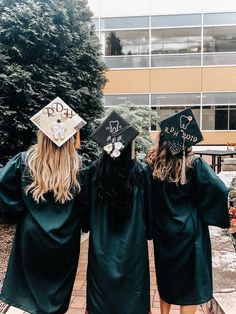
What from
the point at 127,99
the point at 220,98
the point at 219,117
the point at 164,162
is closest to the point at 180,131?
the point at 164,162

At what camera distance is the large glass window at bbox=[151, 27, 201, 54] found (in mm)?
20906

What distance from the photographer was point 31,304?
2861 mm

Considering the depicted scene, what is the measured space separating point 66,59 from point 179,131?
12.0ft

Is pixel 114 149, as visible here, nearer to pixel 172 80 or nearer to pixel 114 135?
pixel 114 135

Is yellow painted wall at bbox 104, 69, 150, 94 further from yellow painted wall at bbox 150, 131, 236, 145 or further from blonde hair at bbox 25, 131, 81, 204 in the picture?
blonde hair at bbox 25, 131, 81, 204

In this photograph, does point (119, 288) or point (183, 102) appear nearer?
point (119, 288)

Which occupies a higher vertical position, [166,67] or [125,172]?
[166,67]

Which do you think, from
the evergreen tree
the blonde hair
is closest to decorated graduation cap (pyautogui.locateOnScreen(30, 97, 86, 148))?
the blonde hair

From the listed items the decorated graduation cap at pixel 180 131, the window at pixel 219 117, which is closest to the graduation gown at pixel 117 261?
the decorated graduation cap at pixel 180 131

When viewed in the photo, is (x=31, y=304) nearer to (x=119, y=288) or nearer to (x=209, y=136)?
(x=119, y=288)

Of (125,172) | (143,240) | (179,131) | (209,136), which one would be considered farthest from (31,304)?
(209,136)

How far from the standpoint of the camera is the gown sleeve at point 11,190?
284 centimetres

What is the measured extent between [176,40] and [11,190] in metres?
19.7

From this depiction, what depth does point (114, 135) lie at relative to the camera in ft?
9.17
